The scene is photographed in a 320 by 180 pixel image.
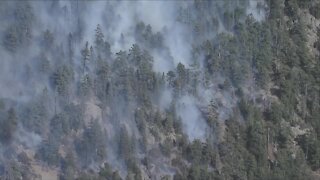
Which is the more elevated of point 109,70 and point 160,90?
point 109,70

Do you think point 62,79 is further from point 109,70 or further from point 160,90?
point 160,90

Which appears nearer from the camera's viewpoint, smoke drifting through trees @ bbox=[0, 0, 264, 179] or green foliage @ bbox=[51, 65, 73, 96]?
smoke drifting through trees @ bbox=[0, 0, 264, 179]

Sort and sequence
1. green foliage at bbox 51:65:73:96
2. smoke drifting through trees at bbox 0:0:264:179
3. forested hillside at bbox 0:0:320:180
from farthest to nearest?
Answer: green foliage at bbox 51:65:73:96, smoke drifting through trees at bbox 0:0:264:179, forested hillside at bbox 0:0:320:180

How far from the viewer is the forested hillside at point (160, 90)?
12075 centimetres

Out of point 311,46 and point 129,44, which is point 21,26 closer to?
point 129,44

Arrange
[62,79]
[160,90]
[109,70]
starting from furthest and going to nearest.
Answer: [109,70] < [160,90] < [62,79]

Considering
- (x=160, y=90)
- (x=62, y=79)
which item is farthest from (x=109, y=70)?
(x=160, y=90)

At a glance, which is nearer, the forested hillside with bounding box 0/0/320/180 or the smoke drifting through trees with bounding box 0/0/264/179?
the forested hillside with bounding box 0/0/320/180

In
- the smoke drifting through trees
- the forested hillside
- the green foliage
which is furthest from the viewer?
the green foliage

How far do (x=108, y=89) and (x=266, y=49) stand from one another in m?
24.9

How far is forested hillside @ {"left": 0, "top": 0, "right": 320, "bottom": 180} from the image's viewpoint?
120750mm

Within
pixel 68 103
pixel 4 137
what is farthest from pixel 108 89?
pixel 4 137

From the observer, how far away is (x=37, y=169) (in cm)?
11819

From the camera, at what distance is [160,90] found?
130625 millimetres
